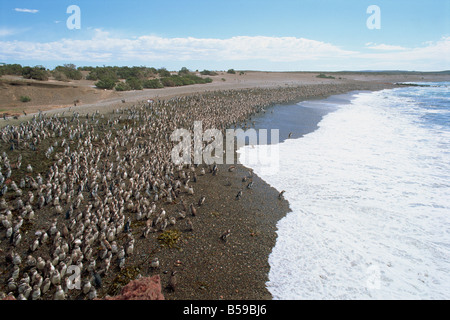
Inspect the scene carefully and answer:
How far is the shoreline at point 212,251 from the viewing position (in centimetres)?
734

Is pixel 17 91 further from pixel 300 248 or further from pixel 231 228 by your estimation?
pixel 300 248

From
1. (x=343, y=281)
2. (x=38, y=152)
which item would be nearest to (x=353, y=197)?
(x=343, y=281)

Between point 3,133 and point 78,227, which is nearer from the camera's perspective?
point 78,227

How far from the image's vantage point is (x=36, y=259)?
8031mm

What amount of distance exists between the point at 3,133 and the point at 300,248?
16288 mm

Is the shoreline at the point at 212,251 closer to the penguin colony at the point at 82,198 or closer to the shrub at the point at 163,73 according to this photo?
the penguin colony at the point at 82,198

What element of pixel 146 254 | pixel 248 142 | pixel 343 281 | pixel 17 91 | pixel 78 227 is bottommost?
pixel 343 281

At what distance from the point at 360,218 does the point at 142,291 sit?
9189 millimetres

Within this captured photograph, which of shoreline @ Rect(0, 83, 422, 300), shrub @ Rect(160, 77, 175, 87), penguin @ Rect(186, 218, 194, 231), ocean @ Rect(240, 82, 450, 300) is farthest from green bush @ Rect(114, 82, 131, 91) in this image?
penguin @ Rect(186, 218, 194, 231)

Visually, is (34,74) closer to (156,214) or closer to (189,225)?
(156,214)

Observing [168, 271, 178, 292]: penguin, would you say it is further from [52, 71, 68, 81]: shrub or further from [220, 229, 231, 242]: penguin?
[52, 71, 68, 81]: shrub

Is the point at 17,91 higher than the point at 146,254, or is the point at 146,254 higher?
the point at 17,91

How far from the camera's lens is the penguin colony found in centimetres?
761

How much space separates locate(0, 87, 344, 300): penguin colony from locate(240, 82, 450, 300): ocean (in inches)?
110
